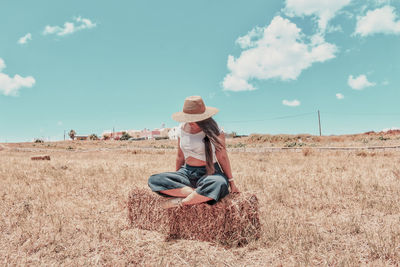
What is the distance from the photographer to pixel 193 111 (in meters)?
4.72

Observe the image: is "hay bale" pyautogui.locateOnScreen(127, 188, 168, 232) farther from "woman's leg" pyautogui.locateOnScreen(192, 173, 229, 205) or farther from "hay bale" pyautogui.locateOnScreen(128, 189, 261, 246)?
"woman's leg" pyautogui.locateOnScreen(192, 173, 229, 205)

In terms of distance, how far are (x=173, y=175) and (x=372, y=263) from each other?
290 centimetres

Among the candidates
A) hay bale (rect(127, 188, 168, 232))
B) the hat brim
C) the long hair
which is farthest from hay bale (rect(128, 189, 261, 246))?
the hat brim

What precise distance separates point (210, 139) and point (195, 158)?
0.44m

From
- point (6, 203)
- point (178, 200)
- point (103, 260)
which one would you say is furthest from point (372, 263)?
point (6, 203)

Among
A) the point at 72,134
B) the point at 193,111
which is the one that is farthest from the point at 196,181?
the point at 72,134

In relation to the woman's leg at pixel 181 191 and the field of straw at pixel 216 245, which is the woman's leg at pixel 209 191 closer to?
the woman's leg at pixel 181 191

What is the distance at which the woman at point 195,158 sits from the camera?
4512 millimetres

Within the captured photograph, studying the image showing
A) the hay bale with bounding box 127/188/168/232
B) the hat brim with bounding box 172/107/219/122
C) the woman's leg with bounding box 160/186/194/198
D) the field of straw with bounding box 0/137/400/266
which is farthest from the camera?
the hay bale with bounding box 127/188/168/232

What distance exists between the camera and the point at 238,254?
390 cm

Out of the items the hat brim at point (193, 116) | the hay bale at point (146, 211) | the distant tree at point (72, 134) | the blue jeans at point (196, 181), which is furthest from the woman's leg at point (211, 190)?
the distant tree at point (72, 134)

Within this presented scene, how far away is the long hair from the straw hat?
0.12 m

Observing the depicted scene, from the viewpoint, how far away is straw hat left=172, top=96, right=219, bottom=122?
4.62m

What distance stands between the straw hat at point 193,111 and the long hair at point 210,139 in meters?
0.12
